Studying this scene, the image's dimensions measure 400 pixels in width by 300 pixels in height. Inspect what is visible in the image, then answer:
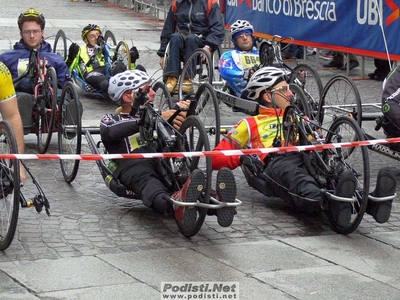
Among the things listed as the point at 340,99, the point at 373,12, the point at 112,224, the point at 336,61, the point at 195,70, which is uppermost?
the point at 373,12

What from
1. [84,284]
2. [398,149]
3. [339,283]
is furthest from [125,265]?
[398,149]

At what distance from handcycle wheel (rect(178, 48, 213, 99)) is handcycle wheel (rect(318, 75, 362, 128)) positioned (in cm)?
215

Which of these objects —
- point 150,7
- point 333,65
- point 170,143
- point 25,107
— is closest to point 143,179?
point 170,143

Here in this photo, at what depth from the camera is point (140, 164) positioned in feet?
24.2

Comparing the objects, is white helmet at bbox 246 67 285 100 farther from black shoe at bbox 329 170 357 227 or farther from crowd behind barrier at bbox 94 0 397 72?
crowd behind barrier at bbox 94 0 397 72

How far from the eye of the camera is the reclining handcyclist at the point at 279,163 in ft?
22.4

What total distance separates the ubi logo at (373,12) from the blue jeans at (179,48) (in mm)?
2495

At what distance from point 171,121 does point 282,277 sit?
2.05m

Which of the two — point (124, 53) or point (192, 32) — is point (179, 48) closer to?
point (192, 32)

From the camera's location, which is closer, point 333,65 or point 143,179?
point 143,179

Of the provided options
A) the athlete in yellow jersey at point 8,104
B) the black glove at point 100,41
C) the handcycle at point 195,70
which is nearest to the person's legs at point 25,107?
the athlete in yellow jersey at point 8,104

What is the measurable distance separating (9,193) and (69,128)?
2.20 m

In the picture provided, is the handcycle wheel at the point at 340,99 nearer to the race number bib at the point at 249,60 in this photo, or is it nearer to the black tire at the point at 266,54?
the black tire at the point at 266,54

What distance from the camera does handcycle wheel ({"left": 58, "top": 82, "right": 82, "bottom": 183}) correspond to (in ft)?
27.2
